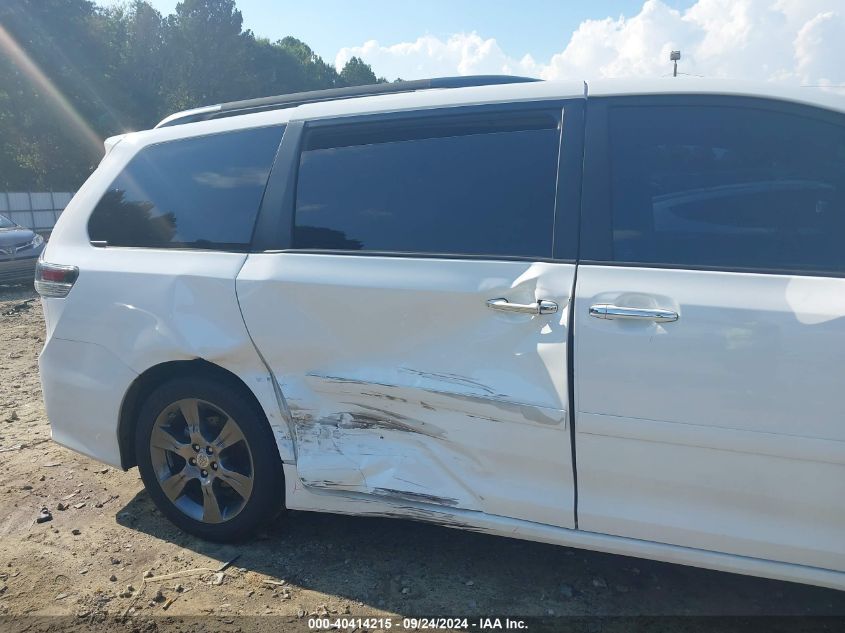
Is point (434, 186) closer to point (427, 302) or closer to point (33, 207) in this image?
point (427, 302)

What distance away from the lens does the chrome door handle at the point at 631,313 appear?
216cm

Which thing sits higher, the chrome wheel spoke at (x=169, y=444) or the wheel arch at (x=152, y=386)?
the wheel arch at (x=152, y=386)

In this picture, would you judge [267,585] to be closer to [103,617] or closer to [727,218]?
[103,617]

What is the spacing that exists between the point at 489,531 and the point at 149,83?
4638 centimetres

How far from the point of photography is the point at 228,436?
117 inches

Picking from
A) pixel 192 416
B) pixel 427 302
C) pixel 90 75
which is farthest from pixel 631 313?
pixel 90 75

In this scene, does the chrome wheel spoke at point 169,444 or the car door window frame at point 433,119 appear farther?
the chrome wheel spoke at point 169,444

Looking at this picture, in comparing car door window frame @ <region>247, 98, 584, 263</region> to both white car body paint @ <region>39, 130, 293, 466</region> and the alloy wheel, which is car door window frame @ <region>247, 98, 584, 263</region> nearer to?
white car body paint @ <region>39, 130, 293, 466</region>

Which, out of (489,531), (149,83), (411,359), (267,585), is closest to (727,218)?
(411,359)

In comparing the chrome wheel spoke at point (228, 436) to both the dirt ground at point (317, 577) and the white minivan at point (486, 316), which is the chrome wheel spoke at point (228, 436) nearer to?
the white minivan at point (486, 316)

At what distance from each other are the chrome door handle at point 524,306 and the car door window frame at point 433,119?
0.55 feet

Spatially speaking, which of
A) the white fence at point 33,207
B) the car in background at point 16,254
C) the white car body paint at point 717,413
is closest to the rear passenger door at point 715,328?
the white car body paint at point 717,413

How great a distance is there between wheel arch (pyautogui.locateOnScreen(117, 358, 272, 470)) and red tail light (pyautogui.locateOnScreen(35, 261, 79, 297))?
1.97ft

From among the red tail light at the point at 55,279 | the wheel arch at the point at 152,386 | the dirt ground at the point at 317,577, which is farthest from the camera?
the red tail light at the point at 55,279
